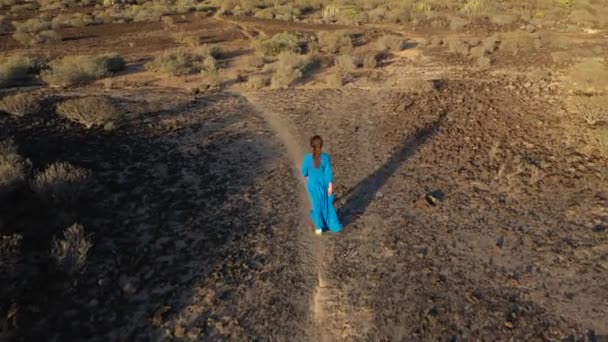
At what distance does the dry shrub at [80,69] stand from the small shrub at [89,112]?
3742mm

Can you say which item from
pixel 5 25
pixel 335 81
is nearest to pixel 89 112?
pixel 335 81

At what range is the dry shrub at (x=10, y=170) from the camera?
655 centimetres

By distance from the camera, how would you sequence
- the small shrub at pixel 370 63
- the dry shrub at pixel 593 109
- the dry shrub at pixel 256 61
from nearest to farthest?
1. the dry shrub at pixel 593 109
2. the small shrub at pixel 370 63
3. the dry shrub at pixel 256 61

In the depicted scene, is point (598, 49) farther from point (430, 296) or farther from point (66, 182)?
point (66, 182)

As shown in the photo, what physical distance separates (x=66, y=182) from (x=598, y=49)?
61.6 feet

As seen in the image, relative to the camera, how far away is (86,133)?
9320 millimetres

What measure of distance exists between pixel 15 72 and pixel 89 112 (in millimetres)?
6070

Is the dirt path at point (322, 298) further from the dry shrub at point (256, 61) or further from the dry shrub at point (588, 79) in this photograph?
the dry shrub at point (256, 61)

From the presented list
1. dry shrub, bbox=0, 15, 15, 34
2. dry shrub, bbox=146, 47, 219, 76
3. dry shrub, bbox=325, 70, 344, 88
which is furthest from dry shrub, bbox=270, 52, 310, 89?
dry shrub, bbox=0, 15, 15, 34

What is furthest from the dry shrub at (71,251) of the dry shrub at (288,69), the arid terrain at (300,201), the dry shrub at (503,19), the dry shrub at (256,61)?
Result: the dry shrub at (503,19)

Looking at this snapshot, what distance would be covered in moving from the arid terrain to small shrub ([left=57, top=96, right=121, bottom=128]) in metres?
0.03

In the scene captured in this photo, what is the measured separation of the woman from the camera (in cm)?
586

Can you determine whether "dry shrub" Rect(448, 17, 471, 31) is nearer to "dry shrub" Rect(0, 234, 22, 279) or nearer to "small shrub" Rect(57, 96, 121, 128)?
"small shrub" Rect(57, 96, 121, 128)

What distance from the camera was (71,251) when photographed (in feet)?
17.7
